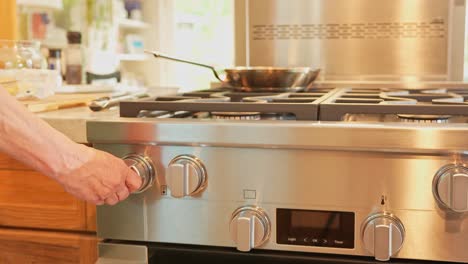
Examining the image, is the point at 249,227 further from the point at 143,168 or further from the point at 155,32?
the point at 155,32

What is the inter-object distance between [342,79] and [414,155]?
28.7 inches

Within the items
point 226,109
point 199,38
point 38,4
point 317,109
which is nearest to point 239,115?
point 226,109

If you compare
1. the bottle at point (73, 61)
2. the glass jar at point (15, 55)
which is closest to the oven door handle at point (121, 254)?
the glass jar at point (15, 55)

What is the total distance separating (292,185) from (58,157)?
1.04ft

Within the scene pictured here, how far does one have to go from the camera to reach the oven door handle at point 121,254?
33.4 inches

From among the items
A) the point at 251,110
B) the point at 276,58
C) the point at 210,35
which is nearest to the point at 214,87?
the point at 276,58

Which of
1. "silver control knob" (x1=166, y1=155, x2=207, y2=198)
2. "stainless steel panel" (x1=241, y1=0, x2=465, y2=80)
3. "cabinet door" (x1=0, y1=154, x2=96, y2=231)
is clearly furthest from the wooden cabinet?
"stainless steel panel" (x1=241, y1=0, x2=465, y2=80)

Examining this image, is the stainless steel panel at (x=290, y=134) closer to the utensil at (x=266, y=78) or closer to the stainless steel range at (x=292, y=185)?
the stainless steel range at (x=292, y=185)

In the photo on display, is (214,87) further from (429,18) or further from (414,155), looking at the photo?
(414,155)

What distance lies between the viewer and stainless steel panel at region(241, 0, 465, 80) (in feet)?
4.49

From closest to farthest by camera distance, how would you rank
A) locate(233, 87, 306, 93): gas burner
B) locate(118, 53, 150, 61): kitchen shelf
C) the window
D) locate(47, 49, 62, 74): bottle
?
locate(233, 87, 306, 93): gas burner, locate(47, 49, 62, 74): bottle, locate(118, 53, 150, 61): kitchen shelf, the window

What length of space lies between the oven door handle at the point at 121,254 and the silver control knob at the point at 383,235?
0.34m

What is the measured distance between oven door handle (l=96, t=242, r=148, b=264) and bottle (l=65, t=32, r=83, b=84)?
3.22ft

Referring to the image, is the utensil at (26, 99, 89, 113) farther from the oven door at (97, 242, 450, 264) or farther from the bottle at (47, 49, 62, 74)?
the bottle at (47, 49, 62, 74)
